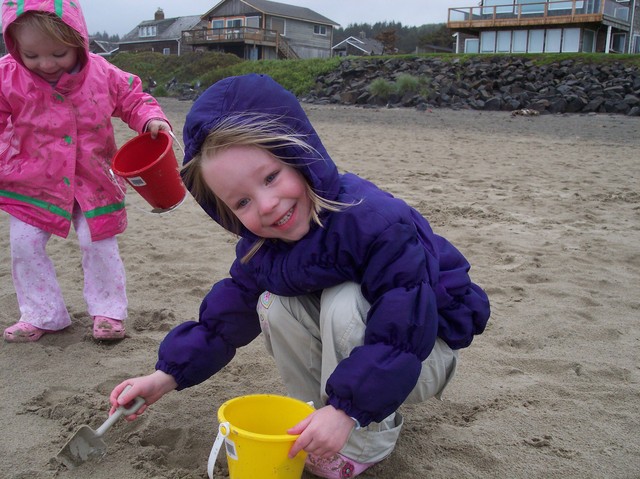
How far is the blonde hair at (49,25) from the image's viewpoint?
2.42 m

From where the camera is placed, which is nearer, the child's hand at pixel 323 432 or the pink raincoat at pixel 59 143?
the child's hand at pixel 323 432

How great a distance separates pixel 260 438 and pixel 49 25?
5.86ft

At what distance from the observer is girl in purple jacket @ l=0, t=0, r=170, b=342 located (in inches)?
102

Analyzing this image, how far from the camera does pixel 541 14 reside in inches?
1045

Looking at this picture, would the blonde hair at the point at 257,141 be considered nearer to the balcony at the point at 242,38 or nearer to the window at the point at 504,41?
the window at the point at 504,41

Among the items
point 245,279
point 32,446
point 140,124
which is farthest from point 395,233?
point 140,124

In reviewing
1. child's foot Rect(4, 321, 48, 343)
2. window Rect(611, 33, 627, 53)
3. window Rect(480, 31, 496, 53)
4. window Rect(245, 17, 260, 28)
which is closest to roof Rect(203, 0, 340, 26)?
window Rect(245, 17, 260, 28)

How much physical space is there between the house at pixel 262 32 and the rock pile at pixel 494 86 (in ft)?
54.0

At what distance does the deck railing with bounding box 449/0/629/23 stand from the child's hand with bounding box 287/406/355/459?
1074 inches

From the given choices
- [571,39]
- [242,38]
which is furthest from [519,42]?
[242,38]

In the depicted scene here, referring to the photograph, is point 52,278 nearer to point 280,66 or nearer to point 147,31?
point 280,66

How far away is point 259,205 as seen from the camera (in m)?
1.61

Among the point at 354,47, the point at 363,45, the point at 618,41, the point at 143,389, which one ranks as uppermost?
the point at 363,45

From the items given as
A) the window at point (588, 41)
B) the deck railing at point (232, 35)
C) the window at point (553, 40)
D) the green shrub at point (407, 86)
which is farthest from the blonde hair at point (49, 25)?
the deck railing at point (232, 35)
